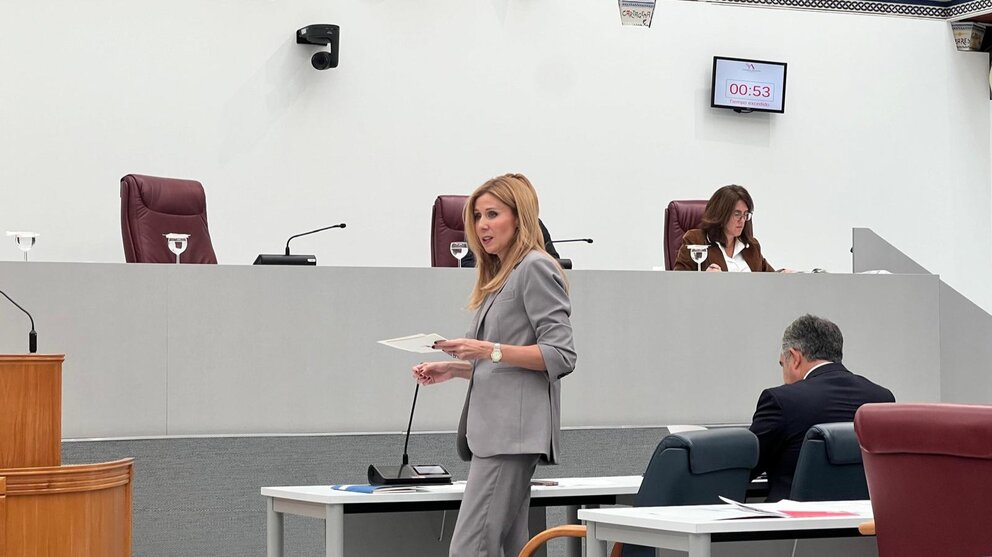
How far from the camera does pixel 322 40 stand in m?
7.23

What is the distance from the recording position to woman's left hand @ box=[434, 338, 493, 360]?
2.71 metres

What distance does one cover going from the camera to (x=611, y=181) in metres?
7.98

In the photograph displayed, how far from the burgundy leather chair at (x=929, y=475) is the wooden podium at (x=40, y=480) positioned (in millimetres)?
2196

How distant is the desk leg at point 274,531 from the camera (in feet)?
10.3

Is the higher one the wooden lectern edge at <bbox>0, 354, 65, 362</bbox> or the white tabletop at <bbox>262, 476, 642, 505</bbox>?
the wooden lectern edge at <bbox>0, 354, 65, 362</bbox>

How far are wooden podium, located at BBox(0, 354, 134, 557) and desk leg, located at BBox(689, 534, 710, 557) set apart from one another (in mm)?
1951

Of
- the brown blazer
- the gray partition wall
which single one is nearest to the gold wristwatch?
the gray partition wall

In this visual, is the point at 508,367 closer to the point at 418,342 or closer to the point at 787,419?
the point at 418,342

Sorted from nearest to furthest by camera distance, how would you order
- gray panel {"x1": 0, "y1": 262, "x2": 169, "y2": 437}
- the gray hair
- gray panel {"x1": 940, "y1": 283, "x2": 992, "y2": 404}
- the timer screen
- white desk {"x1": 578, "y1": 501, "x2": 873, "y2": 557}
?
white desk {"x1": 578, "y1": 501, "x2": 873, "y2": 557}
the gray hair
gray panel {"x1": 0, "y1": 262, "x2": 169, "y2": 437}
gray panel {"x1": 940, "y1": 283, "x2": 992, "y2": 404}
the timer screen

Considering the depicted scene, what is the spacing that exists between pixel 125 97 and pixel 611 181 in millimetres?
3020

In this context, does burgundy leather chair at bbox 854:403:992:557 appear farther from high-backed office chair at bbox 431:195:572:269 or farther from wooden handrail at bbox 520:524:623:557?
high-backed office chair at bbox 431:195:572:269

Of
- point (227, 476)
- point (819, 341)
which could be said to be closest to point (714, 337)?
point (819, 341)

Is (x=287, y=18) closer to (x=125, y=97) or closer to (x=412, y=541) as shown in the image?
(x=125, y=97)

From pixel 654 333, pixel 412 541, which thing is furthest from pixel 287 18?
pixel 412 541
